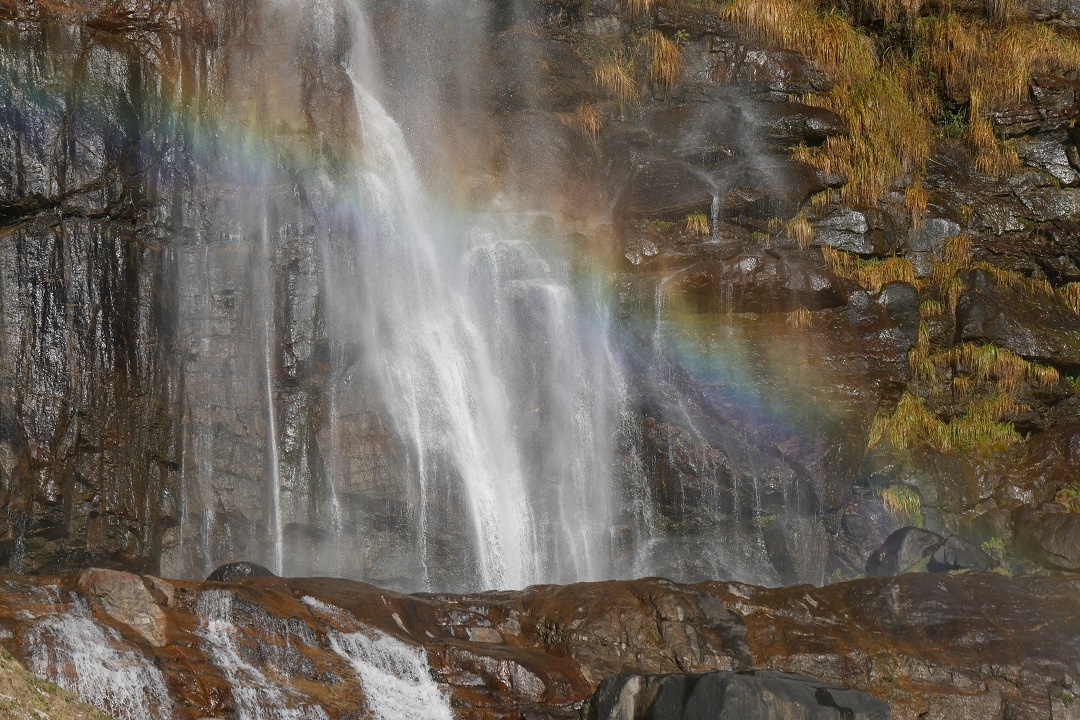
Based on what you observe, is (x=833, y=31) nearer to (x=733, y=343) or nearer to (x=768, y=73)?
(x=768, y=73)

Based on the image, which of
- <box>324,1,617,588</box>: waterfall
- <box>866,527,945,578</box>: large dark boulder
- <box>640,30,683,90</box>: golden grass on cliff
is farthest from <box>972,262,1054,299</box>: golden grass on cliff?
<box>324,1,617,588</box>: waterfall

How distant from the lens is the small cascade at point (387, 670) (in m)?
10.3

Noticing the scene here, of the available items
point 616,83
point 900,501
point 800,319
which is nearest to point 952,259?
point 800,319

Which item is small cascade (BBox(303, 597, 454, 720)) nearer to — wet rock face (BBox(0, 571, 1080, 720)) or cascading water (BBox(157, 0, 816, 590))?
wet rock face (BBox(0, 571, 1080, 720))

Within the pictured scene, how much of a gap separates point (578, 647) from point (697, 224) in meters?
8.43

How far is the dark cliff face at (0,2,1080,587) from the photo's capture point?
47.1 ft

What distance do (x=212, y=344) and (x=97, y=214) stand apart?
2290 mm

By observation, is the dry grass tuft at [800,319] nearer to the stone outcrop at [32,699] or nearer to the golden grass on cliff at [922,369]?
the golden grass on cliff at [922,369]

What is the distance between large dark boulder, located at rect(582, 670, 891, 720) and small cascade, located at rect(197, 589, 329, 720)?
2797 mm

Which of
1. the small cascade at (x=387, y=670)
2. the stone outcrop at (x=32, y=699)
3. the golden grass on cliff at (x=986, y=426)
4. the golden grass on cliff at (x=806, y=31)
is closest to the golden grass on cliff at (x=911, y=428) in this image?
the golden grass on cliff at (x=986, y=426)

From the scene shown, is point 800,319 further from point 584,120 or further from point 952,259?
point 584,120

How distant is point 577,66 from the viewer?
19234 mm

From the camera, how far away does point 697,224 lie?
17.8 meters

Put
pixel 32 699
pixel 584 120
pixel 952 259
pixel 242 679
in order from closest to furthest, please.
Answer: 1. pixel 32 699
2. pixel 242 679
3. pixel 584 120
4. pixel 952 259
